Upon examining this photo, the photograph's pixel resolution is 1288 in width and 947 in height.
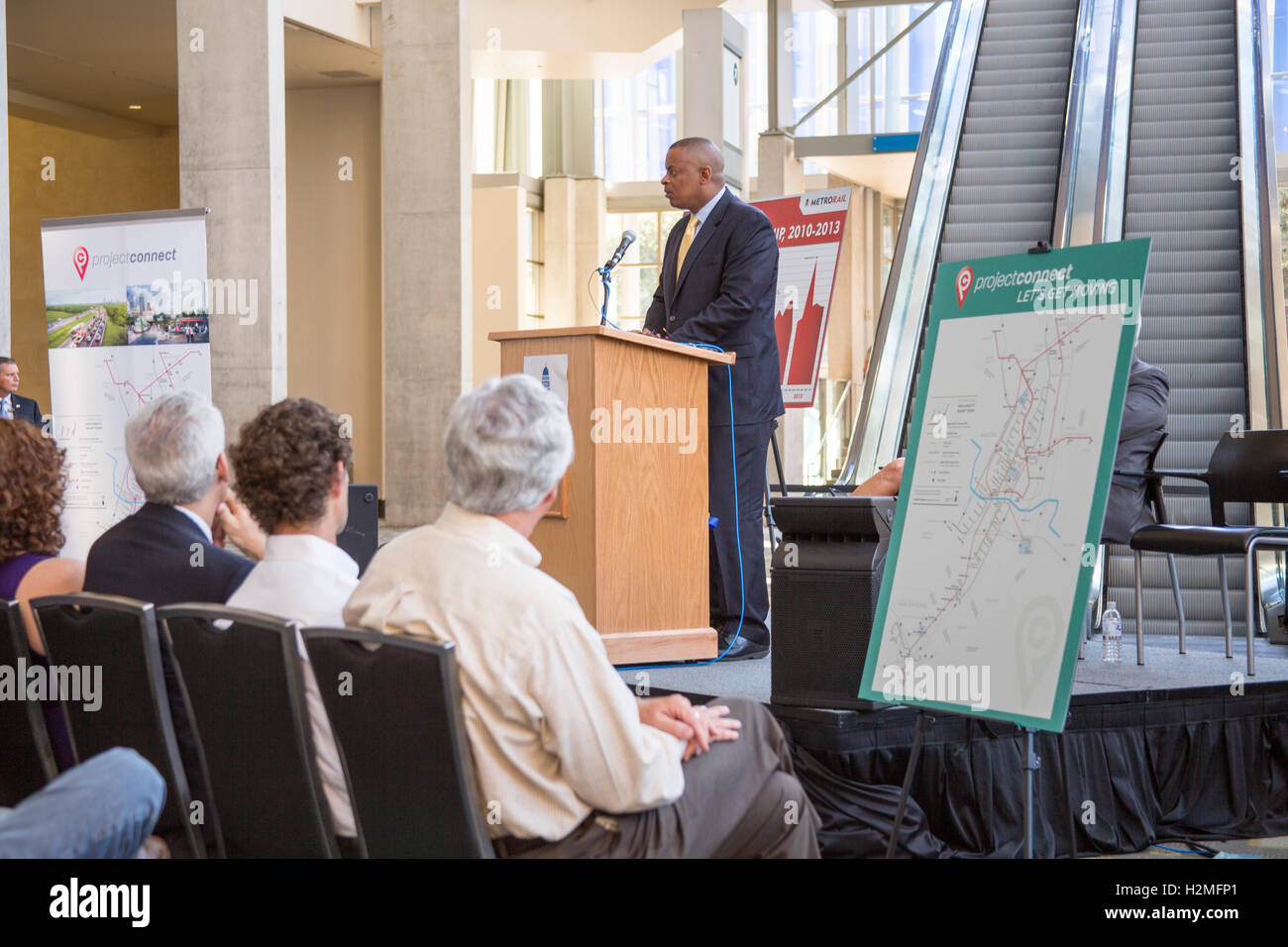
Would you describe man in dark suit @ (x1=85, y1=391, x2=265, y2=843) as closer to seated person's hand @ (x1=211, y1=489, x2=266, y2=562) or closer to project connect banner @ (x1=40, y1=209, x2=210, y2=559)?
seated person's hand @ (x1=211, y1=489, x2=266, y2=562)

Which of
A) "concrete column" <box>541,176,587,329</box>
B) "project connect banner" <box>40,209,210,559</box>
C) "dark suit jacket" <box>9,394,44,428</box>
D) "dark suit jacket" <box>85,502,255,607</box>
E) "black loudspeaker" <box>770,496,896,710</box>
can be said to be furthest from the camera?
"concrete column" <box>541,176,587,329</box>

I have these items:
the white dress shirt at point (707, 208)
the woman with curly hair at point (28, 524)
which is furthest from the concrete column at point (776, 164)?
the woman with curly hair at point (28, 524)

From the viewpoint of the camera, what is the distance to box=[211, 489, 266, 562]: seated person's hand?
3150 mm

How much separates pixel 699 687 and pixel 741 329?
130 cm

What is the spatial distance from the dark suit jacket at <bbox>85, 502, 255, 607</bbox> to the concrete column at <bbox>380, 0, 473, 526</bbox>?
28.8 ft

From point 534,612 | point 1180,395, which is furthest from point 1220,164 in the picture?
point 534,612

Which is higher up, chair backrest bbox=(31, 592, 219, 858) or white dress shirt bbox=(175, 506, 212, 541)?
white dress shirt bbox=(175, 506, 212, 541)

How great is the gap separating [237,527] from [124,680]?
901 mm

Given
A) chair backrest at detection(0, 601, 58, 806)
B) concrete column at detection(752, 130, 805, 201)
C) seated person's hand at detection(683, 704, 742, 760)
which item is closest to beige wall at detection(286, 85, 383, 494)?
Result: concrete column at detection(752, 130, 805, 201)

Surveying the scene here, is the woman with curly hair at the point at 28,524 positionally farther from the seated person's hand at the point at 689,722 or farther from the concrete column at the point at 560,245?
the concrete column at the point at 560,245

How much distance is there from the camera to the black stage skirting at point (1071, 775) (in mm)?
3740

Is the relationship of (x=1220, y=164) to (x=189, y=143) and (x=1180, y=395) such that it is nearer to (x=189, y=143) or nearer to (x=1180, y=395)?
(x=1180, y=395)

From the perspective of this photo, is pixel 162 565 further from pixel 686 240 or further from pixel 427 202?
pixel 427 202

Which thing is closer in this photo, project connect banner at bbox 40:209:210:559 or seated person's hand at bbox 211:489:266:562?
seated person's hand at bbox 211:489:266:562
